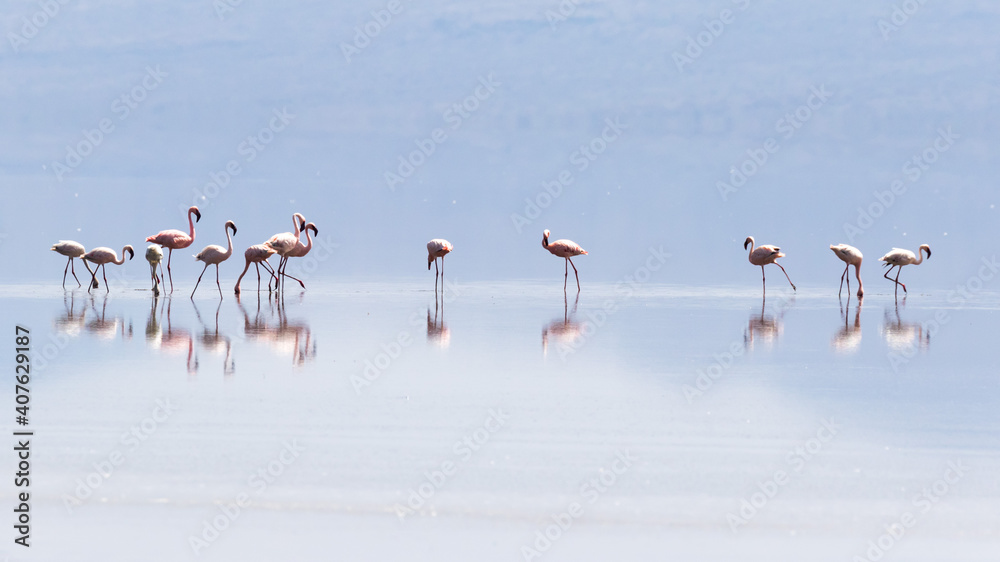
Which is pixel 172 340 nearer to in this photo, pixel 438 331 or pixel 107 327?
pixel 107 327

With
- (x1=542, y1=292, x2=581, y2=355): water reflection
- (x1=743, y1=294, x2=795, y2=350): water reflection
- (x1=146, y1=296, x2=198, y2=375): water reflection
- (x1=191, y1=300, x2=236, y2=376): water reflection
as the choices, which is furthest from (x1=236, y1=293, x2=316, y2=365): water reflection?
(x1=743, y1=294, x2=795, y2=350): water reflection

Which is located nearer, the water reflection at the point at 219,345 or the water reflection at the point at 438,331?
the water reflection at the point at 219,345

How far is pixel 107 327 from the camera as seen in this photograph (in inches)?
489

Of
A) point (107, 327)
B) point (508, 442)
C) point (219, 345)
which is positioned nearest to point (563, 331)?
point (219, 345)

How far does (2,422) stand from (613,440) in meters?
3.57

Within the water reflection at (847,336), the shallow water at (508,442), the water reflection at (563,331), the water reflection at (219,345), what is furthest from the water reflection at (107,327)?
the water reflection at (847,336)

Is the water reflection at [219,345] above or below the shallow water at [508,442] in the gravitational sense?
above

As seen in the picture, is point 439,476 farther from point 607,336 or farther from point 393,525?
point 607,336

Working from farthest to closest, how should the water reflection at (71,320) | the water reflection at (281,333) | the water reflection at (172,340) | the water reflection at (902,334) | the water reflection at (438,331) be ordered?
the water reflection at (71,320), the water reflection at (902,334), the water reflection at (438,331), the water reflection at (281,333), the water reflection at (172,340)

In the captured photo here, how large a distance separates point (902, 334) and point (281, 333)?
Answer: 20.8 feet

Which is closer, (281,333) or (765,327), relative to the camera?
(281,333)

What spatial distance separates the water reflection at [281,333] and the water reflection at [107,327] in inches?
45.8

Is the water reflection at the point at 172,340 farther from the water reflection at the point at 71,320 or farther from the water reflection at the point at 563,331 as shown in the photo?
the water reflection at the point at 563,331

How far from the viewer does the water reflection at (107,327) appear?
1166cm
